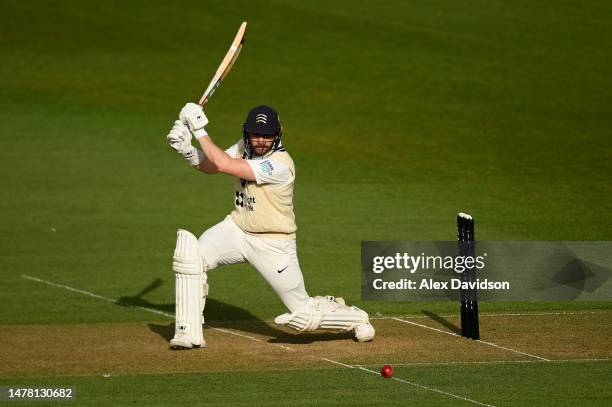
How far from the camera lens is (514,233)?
56.7 feet

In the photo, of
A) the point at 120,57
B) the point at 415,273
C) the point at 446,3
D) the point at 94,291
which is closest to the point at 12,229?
the point at 94,291

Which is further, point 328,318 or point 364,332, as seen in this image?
point 364,332

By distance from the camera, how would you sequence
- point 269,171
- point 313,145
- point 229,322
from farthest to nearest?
point 313,145 → point 229,322 → point 269,171

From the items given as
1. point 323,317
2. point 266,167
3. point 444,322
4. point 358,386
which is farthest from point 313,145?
point 358,386

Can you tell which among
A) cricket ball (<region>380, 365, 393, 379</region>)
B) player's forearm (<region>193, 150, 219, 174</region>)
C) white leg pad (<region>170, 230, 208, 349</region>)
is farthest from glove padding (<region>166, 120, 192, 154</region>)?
cricket ball (<region>380, 365, 393, 379</region>)

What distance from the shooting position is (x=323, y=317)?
447 inches

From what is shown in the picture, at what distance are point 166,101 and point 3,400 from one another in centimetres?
1628

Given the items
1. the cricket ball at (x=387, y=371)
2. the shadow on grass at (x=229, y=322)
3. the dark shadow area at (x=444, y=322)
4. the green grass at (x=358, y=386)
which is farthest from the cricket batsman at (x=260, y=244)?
the dark shadow area at (x=444, y=322)

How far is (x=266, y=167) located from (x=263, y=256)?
33.3 inches

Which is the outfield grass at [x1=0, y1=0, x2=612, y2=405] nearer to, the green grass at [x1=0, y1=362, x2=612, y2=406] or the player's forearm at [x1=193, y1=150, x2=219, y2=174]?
the green grass at [x1=0, y1=362, x2=612, y2=406]

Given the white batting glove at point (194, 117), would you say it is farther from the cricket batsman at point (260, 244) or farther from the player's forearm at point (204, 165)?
the player's forearm at point (204, 165)

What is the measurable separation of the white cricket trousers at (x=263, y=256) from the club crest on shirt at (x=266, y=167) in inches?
26.1

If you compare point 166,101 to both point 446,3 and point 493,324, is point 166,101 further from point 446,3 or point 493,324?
point 493,324

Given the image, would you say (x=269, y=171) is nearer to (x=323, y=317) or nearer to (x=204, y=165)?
(x=204, y=165)
